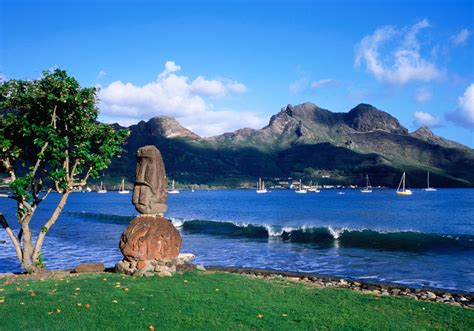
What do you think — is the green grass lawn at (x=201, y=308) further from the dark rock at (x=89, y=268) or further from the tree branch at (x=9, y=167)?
the tree branch at (x=9, y=167)

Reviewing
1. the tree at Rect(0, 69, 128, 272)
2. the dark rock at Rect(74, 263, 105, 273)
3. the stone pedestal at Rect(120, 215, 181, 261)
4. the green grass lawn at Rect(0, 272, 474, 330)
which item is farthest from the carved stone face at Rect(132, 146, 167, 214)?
the green grass lawn at Rect(0, 272, 474, 330)

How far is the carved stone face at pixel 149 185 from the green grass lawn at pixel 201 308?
12.8ft

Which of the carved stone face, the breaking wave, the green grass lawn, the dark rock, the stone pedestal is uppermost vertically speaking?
the carved stone face

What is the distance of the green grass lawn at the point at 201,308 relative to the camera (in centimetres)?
1146

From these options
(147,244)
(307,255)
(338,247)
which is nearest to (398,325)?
(147,244)

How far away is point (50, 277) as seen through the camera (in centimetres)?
1803

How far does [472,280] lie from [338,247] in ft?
46.4

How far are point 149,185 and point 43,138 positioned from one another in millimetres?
4905

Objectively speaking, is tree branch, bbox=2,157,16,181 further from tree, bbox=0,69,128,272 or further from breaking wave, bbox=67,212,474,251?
breaking wave, bbox=67,212,474,251

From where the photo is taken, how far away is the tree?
18766 millimetres

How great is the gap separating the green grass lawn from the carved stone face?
12.8ft

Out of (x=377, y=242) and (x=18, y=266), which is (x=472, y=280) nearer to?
(x=377, y=242)

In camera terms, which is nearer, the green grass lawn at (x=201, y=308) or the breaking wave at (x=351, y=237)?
the green grass lawn at (x=201, y=308)

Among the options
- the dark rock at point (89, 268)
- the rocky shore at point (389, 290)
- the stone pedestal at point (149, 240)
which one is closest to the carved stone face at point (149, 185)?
the stone pedestal at point (149, 240)
